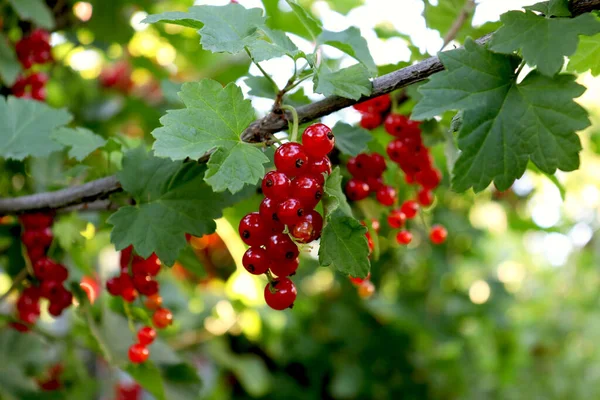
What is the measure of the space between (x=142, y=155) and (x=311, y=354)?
4.91ft

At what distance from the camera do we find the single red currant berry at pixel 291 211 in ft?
1.99

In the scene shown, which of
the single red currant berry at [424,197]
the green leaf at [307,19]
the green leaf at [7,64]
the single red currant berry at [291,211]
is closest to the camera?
the single red currant berry at [291,211]

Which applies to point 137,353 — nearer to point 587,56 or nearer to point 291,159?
point 291,159

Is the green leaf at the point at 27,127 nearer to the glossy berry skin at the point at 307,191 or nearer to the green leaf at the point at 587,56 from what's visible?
the glossy berry skin at the point at 307,191

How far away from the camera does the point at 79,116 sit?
5.72ft

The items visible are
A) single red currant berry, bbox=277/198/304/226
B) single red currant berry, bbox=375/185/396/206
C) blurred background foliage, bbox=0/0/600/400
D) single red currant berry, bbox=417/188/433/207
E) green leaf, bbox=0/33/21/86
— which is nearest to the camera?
single red currant berry, bbox=277/198/304/226

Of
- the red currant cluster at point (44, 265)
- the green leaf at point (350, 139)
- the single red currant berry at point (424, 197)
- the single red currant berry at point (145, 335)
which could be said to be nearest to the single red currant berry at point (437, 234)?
the single red currant berry at point (424, 197)

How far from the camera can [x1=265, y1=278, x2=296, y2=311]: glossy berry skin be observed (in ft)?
2.20

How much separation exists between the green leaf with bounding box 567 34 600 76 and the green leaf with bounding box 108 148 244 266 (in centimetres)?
53

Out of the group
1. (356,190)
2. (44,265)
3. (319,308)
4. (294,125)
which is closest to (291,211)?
(294,125)

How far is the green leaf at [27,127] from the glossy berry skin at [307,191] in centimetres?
49

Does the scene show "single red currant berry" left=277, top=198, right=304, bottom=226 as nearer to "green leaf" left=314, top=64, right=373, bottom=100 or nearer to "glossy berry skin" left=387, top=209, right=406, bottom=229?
"green leaf" left=314, top=64, right=373, bottom=100

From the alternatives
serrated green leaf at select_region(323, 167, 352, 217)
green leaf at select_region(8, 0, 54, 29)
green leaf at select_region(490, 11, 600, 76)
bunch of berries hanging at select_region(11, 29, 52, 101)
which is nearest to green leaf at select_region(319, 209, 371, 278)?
serrated green leaf at select_region(323, 167, 352, 217)

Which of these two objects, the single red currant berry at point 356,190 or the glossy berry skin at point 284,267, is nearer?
the glossy berry skin at point 284,267
